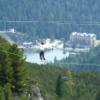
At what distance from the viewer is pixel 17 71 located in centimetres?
2550

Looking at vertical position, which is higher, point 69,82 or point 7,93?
point 7,93

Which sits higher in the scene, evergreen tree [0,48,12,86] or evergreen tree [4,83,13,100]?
evergreen tree [0,48,12,86]

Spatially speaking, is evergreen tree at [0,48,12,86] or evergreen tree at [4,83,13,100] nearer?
evergreen tree at [4,83,13,100]

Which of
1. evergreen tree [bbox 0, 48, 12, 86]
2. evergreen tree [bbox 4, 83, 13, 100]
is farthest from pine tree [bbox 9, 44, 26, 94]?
evergreen tree [bbox 4, 83, 13, 100]

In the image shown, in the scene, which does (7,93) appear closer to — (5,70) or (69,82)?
(5,70)

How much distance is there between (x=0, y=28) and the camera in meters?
42.4

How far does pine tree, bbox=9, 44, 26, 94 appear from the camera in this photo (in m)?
25.3

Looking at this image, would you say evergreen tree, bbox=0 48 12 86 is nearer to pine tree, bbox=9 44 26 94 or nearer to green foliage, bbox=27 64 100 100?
pine tree, bbox=9 44 26 94

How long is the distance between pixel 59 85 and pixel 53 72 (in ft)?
40.9

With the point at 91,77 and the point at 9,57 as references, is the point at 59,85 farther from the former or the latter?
the point at 9,57

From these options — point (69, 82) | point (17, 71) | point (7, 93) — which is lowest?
point (69, 82)

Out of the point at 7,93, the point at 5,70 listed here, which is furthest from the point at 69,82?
the point at 7,93

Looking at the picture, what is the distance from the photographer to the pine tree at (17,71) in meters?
25.3

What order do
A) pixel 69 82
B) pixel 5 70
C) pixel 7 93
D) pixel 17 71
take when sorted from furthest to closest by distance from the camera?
pixel 69 82, pixel 17 71, pixel 5 70, pixel 7 93
